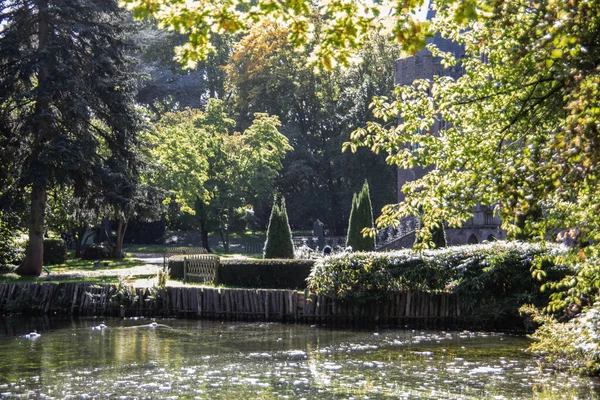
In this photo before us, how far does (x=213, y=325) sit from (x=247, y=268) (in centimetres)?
499

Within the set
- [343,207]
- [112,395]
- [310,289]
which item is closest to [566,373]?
[112,395]

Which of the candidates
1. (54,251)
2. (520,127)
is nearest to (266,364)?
(520,127)

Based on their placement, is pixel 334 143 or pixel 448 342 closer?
pixel 448 342

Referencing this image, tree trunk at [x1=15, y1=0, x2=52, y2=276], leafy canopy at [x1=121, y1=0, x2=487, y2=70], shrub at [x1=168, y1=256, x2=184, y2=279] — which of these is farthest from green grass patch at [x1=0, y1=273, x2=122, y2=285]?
leafy canopy at [x1=121, y1=0, x2=487, y2=70]

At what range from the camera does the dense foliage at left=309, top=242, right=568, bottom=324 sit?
22.0 metres

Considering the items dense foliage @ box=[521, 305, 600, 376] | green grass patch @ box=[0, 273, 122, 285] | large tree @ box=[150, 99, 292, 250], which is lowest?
dense foliage @ box=[521, 305, 600, 376]

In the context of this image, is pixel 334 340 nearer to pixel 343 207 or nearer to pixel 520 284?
pixel 520 284

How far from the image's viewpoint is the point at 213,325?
77.7 ft

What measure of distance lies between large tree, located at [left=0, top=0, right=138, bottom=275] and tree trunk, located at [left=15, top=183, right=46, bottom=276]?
4cm

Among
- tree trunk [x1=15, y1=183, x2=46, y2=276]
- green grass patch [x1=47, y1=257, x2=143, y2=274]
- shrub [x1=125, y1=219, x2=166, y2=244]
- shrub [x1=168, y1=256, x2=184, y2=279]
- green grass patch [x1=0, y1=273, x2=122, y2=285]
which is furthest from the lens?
shrub [x1=125, y1=219, x2=166, y2=244]

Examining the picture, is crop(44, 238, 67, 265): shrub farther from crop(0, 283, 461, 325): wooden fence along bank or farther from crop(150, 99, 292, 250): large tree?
crop(0, 283, 461, 325): wooden fence along bank

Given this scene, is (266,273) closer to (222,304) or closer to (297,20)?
(222,304)

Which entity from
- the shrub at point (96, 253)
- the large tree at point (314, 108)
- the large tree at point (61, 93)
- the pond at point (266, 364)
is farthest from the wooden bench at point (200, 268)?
the large tree at point (314, 108)

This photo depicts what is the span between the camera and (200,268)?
2977cm
